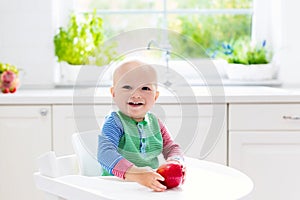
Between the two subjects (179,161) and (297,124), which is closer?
(179,161)

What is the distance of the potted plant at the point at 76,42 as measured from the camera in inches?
129

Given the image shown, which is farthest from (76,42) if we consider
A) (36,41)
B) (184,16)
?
(184,16)

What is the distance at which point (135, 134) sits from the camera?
1.63 meters

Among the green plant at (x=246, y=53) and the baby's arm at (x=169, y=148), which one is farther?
the green plant at (x=246, y=53)

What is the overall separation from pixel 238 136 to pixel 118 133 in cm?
125

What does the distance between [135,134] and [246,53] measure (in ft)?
6.11

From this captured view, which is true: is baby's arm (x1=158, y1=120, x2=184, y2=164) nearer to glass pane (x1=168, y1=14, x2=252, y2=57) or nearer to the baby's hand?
the baby's hand

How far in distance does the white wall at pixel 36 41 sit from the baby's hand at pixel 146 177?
1816 millimetres

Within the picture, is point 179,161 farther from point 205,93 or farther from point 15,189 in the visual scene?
point 15,189

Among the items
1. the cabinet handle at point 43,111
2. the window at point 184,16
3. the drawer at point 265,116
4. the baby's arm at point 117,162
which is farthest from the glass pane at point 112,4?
the baby's arm at point 117,162

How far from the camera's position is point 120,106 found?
1587 millimetres

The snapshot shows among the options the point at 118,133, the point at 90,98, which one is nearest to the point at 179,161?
the point at 118,133

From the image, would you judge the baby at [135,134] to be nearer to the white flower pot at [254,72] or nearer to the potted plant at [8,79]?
the potted plant at [8,79]

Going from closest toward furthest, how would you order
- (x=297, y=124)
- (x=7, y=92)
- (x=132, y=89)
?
(x=132, y=89) → (x=297, y=124) → (x=7, y=92)
